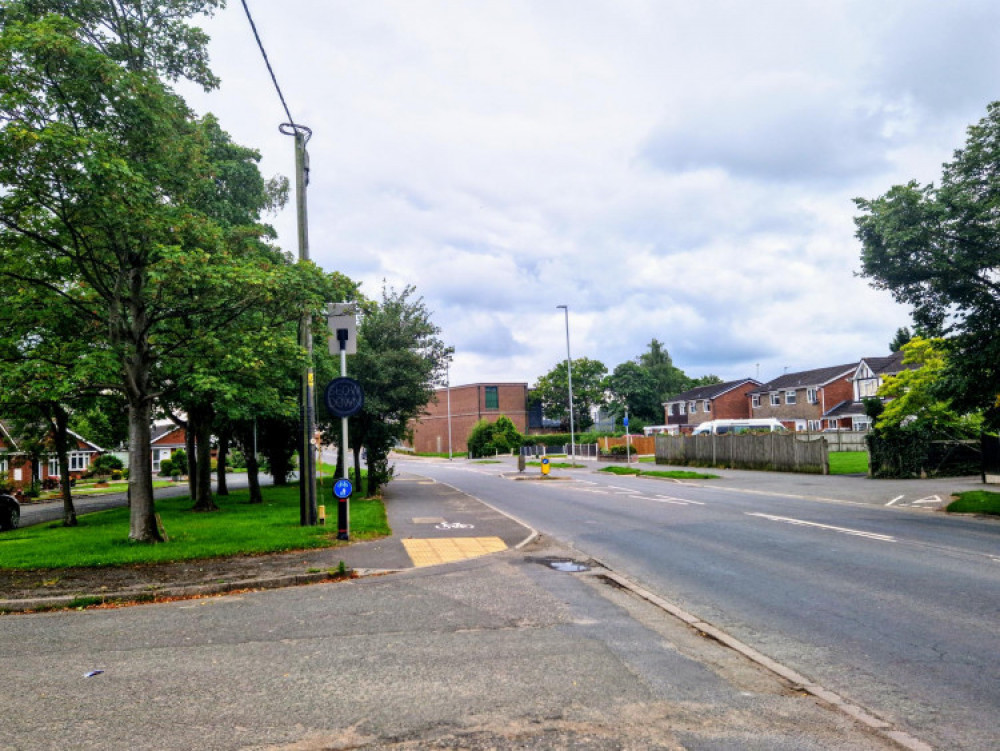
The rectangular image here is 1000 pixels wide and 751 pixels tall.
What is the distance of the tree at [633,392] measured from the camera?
9004 cm

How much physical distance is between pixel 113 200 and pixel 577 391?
82.5 m

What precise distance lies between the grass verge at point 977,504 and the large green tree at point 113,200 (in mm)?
16946

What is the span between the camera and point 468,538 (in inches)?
511

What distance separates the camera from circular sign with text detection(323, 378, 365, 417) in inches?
496

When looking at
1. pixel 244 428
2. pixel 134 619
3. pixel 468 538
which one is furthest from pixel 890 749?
pixel 244 428

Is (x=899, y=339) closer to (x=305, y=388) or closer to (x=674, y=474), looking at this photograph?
(x=674, y=474)

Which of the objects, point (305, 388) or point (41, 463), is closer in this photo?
point (305, 388)

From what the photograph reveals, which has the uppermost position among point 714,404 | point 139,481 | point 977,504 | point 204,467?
point 714,404

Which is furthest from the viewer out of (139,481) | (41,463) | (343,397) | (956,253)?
(41,463)

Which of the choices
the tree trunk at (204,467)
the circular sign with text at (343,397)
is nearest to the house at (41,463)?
the tree trunk at (204,467)

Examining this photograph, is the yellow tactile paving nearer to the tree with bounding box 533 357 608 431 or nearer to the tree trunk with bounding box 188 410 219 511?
the tree trunk with bounding box 188 410 219 511

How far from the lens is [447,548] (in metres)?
11.8

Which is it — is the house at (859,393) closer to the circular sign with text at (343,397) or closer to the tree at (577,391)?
the tree at (577,391)

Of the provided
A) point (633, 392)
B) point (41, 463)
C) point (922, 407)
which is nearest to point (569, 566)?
point (922, 407)
